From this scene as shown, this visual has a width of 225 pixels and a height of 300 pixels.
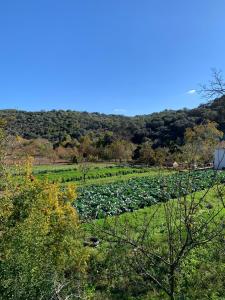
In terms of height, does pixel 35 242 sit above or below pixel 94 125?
below

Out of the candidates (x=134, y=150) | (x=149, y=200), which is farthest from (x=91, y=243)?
(x=134, y=150)

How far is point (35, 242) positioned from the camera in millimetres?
6922

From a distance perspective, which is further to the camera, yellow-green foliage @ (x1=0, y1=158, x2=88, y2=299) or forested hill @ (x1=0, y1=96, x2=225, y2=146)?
forested hill @ (x1=0, y1=96, x2=225, y2=146)

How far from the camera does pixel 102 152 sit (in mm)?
84688

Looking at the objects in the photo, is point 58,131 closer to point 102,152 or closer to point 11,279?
point 102,152

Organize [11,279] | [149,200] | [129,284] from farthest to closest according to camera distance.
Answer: [149,200] → [129,284] → [11,279]

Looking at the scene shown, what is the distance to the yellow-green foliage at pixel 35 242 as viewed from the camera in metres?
5.83

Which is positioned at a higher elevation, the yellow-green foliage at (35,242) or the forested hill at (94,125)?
the forested hill at (94,125)

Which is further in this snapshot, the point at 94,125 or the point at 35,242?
the point at 94,125

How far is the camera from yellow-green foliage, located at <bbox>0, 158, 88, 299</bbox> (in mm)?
5828

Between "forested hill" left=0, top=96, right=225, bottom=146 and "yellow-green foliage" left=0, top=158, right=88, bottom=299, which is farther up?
"forested hill" left=0, top=96, right=225, bottom=146

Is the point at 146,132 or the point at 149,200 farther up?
the point at 146,132

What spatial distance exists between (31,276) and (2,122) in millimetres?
3466

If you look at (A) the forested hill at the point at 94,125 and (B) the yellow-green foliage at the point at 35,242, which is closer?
(B) the yellow-green foliage at the point at 35,242
